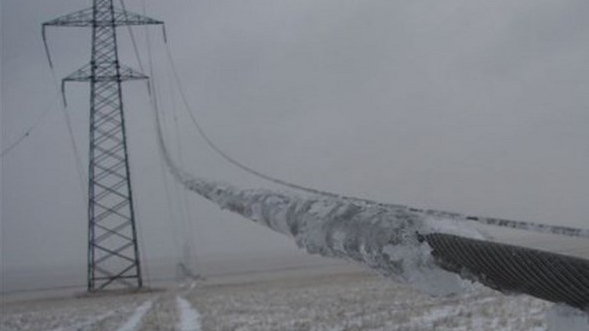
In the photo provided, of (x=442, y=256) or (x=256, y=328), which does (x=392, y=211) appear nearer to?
(x=442, y=256)

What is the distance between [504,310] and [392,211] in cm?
1047

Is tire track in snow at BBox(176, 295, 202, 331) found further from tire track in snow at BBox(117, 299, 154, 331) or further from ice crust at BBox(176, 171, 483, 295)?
ice crust at BBox(176, 171, 483, 295)

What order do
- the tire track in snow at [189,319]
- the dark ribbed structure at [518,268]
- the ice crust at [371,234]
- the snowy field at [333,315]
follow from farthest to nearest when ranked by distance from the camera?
the tire track in snow at [189,319] → the snowy field at [333,315] → the ice crust at [371,234] → the dark ribbed structure at [518,268]

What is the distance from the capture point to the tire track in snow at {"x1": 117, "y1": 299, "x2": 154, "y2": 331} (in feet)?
52.4

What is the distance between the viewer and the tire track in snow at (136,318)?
52.4ft

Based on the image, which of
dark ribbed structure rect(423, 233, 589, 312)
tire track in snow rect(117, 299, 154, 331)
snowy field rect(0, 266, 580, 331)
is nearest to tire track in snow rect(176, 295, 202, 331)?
snowy field rect(0, 266, 580, 331)

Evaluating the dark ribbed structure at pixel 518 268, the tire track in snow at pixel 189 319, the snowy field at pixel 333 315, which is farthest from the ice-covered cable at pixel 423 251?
the tire track in snow at pixel 189 319

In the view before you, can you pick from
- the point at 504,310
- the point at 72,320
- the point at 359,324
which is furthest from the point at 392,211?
the point at 72,320

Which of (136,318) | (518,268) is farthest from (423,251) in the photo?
(136,318)

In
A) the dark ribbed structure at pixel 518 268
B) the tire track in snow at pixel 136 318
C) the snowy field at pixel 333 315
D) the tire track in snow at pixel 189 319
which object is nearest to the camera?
the dark ribbed structure at pixel 518 268

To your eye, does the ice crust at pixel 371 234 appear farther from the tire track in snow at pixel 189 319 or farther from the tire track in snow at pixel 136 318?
the tire track in snow at pixel 136 318

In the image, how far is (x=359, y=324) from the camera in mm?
13188

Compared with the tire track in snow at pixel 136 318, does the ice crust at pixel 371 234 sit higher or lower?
higher

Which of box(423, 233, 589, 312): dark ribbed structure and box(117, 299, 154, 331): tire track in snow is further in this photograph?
box(117, 299, 154, 331): tire track in snow
